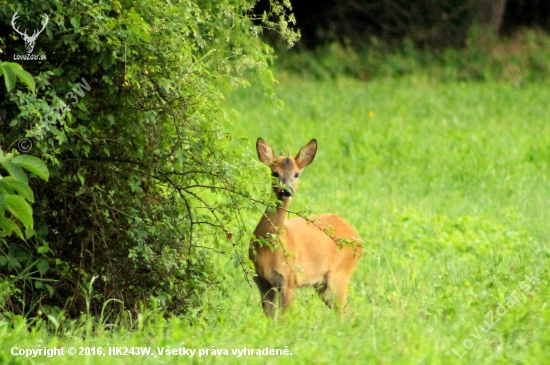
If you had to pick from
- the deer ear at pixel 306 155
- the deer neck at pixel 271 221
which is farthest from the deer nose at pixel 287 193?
the deer ear at pixel 306 155

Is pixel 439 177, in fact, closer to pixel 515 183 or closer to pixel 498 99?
pixel 515 183

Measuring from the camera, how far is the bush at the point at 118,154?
6.33 metres

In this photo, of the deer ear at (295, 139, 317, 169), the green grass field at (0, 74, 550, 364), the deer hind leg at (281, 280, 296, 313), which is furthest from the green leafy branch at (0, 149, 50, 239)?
the deer ear at (295, 139, 317, 169)

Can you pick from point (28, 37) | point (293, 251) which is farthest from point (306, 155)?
point (28, 37)

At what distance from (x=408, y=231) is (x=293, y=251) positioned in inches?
128

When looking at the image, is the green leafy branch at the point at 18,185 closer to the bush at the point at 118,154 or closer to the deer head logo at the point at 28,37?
the bush at the point at 118,154

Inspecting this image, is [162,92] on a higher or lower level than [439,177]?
higher

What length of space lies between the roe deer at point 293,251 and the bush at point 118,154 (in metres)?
0.44

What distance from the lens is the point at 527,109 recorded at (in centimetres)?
1853

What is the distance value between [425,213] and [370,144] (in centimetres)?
383

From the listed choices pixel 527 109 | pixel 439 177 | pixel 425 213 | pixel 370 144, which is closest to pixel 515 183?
pixel 439 177

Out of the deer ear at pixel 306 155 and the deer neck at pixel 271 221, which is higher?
the deer ear at pixel 306 155

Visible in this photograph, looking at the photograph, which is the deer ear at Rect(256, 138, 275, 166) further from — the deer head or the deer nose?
the deer nose

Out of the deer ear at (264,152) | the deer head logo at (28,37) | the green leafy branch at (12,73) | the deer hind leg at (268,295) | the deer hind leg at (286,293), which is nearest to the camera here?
the green leafy branch at (12,73)
